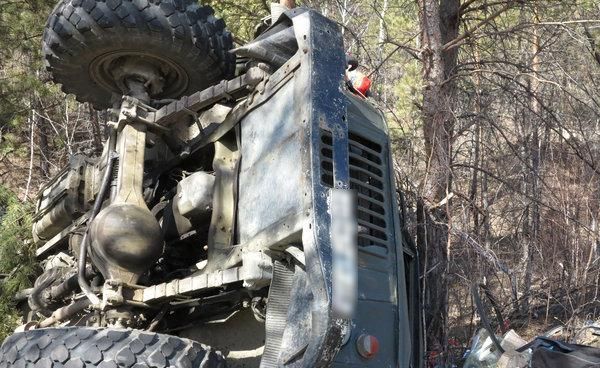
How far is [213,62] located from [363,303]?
2.04 meters

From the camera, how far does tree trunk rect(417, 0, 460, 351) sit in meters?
5.86

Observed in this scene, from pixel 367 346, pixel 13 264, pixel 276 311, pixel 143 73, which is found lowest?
pixel 367 346

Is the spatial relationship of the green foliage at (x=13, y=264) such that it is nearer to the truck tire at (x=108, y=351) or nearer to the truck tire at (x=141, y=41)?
the truck tire at (x=141, y=41)

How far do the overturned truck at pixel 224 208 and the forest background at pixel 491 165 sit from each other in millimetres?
1748

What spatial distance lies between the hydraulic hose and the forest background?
2192mm

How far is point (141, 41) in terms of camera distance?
170 inches

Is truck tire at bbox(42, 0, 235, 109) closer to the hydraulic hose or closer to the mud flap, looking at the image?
the hydraulic hose

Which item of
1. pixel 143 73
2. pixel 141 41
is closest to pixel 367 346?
pixel 141 41

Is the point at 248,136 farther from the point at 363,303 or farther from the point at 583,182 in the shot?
the point at 583,182

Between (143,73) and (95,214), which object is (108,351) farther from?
(143,73)

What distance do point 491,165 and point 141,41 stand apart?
4.48 meters

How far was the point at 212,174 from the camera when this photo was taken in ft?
13.0

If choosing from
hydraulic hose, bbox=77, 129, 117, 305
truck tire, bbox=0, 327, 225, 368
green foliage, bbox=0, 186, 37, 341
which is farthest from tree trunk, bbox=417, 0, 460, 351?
green foliage, bbox=0, 186, 37, 341

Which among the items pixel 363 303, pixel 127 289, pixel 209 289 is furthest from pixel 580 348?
pixel 127 289
